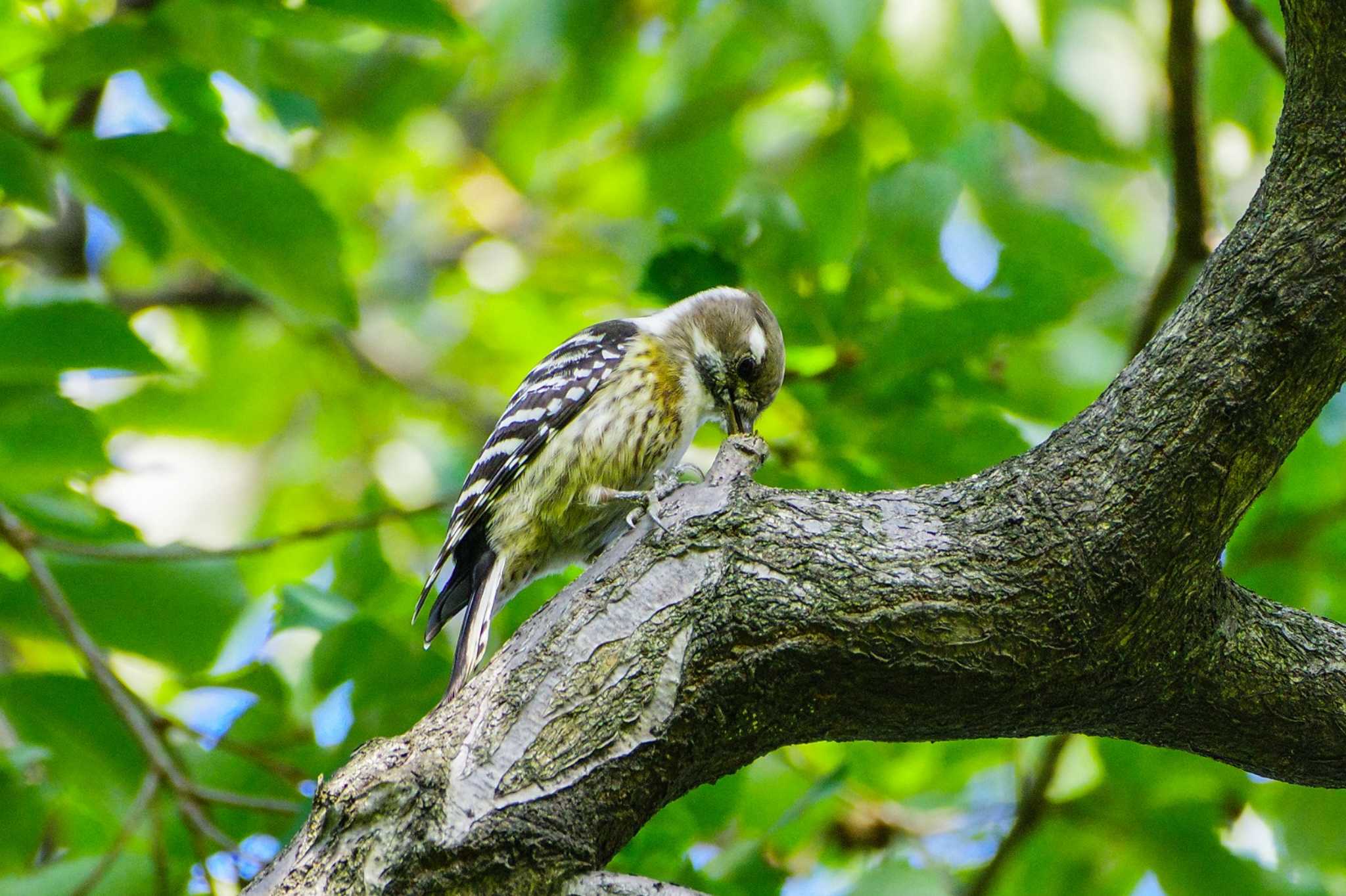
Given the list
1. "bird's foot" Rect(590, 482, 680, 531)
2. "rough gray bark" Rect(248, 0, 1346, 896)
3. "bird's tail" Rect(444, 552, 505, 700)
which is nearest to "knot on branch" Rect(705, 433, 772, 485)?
"rough gray bark" Rect(248, 0, 1346, 896)

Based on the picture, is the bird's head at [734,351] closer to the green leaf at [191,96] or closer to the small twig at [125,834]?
the green leaf at [191,96]

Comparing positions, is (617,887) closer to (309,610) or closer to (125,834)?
(309,610)

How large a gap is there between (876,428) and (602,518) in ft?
3.37

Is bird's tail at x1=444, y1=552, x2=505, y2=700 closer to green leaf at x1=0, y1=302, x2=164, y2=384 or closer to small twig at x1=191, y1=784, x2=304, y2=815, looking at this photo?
small twig at x1=191, y1=784, x2=304, y2=815

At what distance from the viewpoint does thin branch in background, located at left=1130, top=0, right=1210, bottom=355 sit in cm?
410

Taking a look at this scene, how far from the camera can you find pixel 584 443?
435 centimetres

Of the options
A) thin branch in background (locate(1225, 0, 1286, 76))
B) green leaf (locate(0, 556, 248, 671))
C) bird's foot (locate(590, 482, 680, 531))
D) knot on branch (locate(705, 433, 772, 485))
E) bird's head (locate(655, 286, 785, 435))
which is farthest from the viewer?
bird's head (locate(655, 286, 785, 435))

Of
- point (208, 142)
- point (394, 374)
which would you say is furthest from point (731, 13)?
point (394, 374)

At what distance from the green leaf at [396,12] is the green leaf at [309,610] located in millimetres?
1623

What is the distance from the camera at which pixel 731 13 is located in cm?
530

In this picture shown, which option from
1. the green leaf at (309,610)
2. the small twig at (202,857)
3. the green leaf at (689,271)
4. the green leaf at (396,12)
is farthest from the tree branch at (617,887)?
the green leaf at (396,12)

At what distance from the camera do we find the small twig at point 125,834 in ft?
12.0

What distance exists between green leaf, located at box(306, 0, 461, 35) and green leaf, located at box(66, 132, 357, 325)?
48cm

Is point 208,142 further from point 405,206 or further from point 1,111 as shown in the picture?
point 405,206
